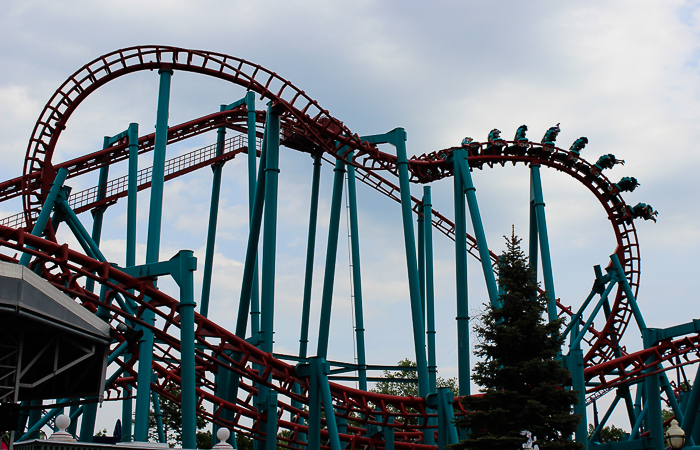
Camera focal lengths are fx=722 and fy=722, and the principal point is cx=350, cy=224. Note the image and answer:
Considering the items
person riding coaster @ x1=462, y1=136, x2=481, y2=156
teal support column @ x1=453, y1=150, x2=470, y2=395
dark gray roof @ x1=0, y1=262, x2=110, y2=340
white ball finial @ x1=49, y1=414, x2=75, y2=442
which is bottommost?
white ball finial @ x1=49, y1=414, x2=75, y2=442

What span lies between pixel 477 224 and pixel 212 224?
633cm

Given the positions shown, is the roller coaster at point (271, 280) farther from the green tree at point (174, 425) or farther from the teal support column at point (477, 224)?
the green tree at point (174, 425)

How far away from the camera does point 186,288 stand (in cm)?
1045

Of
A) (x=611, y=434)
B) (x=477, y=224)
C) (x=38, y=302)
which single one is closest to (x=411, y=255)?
(x=477, y=224)

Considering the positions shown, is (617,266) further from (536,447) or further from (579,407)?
(536,447)

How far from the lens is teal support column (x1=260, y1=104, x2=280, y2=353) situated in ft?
41.2

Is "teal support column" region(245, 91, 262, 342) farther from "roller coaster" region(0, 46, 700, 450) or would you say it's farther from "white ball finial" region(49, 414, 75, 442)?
"white ball finial" region(49, 414, 75, 442)

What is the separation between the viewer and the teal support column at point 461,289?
14.2m

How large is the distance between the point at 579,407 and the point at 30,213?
11.6 metres

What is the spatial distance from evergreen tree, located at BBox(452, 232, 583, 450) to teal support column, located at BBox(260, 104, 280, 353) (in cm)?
384

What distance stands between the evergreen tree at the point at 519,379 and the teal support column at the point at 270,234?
3.84m

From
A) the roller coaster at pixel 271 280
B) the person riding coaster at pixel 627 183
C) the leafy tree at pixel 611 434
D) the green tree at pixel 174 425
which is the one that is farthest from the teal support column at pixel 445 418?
the leafy tree at pixel 611 434

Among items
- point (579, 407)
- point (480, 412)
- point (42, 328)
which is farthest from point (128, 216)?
point (579, 407)

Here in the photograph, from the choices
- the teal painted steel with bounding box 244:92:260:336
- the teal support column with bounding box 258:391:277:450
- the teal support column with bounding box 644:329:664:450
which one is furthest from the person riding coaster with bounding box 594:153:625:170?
the teal support column with bounding box 258:391:277:450
